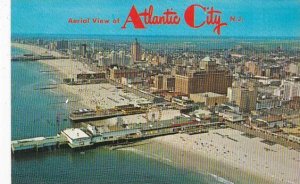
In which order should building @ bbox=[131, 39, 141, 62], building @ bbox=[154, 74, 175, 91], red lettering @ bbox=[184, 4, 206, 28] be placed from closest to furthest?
red lettering @ bbox=[184, 4, 206, 28] → building @ bbox=[131, 39, 141, 62] → building @ bbox=[154, 74, 175, 91]

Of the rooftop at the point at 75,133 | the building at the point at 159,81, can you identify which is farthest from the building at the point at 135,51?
the rooftop at the point at 75,133

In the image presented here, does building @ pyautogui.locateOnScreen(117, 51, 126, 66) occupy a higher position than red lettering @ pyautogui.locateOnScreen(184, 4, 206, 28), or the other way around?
red lettering @ pyautogui.locateOnScreen(184, 4, 206, 28)

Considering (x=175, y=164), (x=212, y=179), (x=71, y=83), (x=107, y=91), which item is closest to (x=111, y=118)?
(x=107, y=91)

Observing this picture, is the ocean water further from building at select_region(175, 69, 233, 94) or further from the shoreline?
building at select_region(175, 69, 233, 94)

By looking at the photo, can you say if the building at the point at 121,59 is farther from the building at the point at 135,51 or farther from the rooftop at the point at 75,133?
the rooftop at the point at 75,133

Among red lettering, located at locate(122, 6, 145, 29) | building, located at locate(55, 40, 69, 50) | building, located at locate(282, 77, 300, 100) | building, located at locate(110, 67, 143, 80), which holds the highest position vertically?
red lettering, located at locate(122, 6, 145, 29)

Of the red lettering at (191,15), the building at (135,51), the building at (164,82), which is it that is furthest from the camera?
the building at (164,82)

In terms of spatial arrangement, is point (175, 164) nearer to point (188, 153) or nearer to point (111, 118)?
point (188, 153)

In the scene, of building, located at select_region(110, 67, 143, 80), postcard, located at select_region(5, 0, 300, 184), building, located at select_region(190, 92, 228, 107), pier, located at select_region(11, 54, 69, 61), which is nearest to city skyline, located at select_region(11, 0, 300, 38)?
postcard, located at select_region(5, 0, 300, 184)
